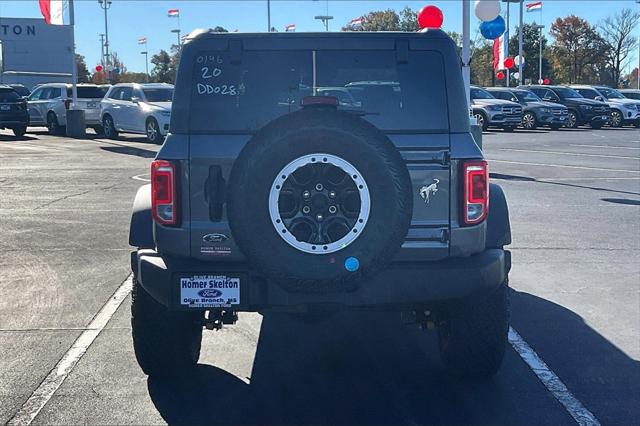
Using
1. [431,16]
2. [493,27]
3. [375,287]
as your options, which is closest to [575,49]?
[493,27]

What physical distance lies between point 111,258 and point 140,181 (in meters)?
6.73

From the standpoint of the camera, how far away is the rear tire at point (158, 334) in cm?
487

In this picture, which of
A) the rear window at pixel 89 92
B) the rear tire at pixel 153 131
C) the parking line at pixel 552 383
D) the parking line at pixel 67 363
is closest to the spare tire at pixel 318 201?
the parking line at pixel 552 383

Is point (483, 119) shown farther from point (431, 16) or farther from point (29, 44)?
point (29, 44)

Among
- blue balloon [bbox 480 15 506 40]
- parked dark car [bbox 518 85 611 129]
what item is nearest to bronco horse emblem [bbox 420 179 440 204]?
blue balloon [bbox 480 15 506 40]

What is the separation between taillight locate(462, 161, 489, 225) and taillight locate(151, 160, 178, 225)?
153 centimetres

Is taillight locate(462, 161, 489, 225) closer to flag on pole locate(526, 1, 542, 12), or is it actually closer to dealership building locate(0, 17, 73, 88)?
flag on pole locate(526, 1, 542, 12)

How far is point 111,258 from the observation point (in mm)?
8523

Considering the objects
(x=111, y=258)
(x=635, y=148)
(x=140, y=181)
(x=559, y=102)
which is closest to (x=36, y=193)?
(x=140, y=181)

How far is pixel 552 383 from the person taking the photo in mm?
5023

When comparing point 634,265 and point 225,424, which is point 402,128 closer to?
point 225,424

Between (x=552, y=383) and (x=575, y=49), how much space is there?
72.2 m

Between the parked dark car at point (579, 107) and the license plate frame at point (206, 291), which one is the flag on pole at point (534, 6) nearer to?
the parked dark car at point (579, 107)

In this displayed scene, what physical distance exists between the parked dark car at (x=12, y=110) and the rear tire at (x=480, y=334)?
24.5 metres
